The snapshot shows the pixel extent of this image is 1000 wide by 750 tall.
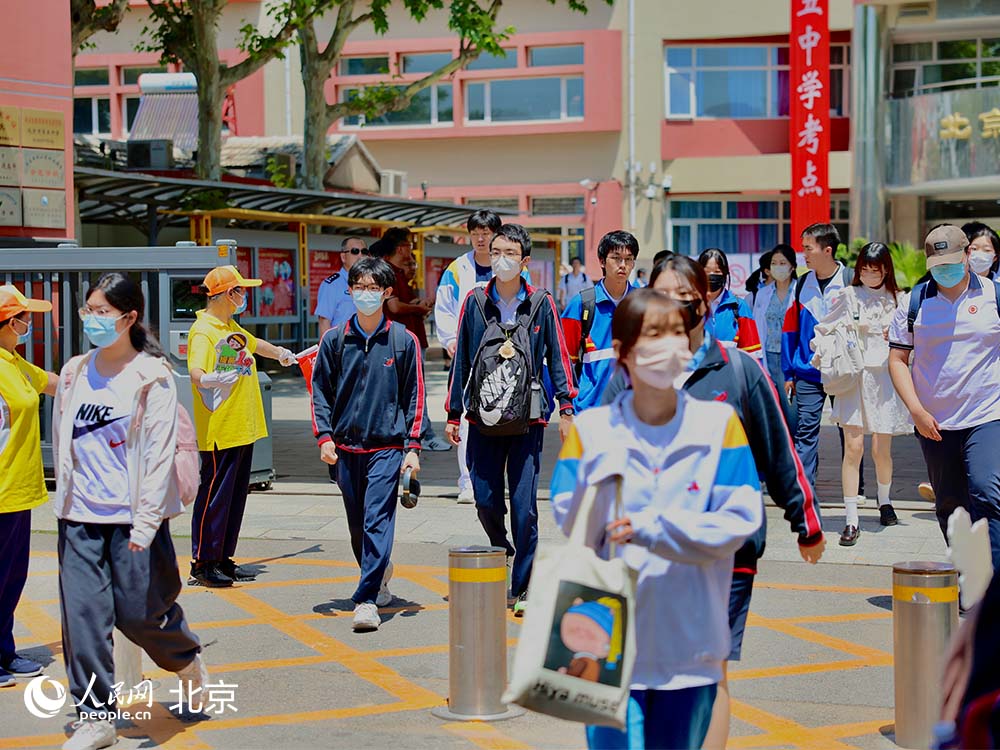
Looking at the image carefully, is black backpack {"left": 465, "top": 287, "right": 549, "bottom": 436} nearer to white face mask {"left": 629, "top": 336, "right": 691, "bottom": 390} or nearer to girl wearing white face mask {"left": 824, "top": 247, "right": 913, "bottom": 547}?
girl wearing white face mask {"left": 824, "top": 247, "right": 913, "bottom": 547}

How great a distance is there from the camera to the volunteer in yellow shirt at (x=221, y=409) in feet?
27.1

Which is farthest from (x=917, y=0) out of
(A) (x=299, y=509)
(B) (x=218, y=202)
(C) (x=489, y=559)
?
(C) (x=489, y=559)

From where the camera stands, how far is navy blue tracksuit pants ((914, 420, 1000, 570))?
6.88 metres

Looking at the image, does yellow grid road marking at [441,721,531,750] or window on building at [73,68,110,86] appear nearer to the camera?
yellow grid road marking at [441,721,531,750]

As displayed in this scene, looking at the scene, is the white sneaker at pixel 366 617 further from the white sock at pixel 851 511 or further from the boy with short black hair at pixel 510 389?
the white sock at pixel 851 511

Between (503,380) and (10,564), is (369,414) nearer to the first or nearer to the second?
(503,380)

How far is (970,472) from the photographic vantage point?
7.04 metres

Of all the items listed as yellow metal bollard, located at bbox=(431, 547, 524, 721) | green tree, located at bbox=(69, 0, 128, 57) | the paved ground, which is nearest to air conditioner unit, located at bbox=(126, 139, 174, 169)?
green tree, located at bbox=(69, 0, 128, 57)

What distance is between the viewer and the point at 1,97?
47.7 ft

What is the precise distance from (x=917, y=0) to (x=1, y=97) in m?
22.9

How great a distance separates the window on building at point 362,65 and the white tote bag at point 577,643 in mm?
37868

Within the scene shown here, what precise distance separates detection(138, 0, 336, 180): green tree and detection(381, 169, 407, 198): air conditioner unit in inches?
429

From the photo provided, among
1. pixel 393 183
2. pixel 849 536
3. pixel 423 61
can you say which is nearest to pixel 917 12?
pixel 393 183

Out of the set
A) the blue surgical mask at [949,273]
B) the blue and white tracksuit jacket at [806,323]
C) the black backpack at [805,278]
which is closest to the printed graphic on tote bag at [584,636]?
the blue surgical mask at [949,273]
